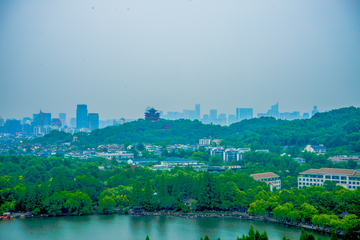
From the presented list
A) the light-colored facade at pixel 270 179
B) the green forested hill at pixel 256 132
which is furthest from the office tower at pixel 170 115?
the light-colored facade at pixel 270 179

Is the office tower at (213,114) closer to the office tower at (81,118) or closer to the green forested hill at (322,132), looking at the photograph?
the office tower at (81,118)

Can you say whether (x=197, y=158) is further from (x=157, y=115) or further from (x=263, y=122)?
(x=157, y=115)

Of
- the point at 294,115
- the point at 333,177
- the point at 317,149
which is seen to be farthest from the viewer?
the point at 294,115

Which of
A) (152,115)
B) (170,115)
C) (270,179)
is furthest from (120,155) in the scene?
(170,115)

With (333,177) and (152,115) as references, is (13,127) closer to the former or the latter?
(152,115)

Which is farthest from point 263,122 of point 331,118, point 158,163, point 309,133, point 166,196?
point 166,196

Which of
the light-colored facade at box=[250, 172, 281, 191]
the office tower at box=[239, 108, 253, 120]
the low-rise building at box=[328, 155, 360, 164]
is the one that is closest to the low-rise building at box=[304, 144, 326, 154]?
the low-rise building at box=[328, 155, 360, 164]
